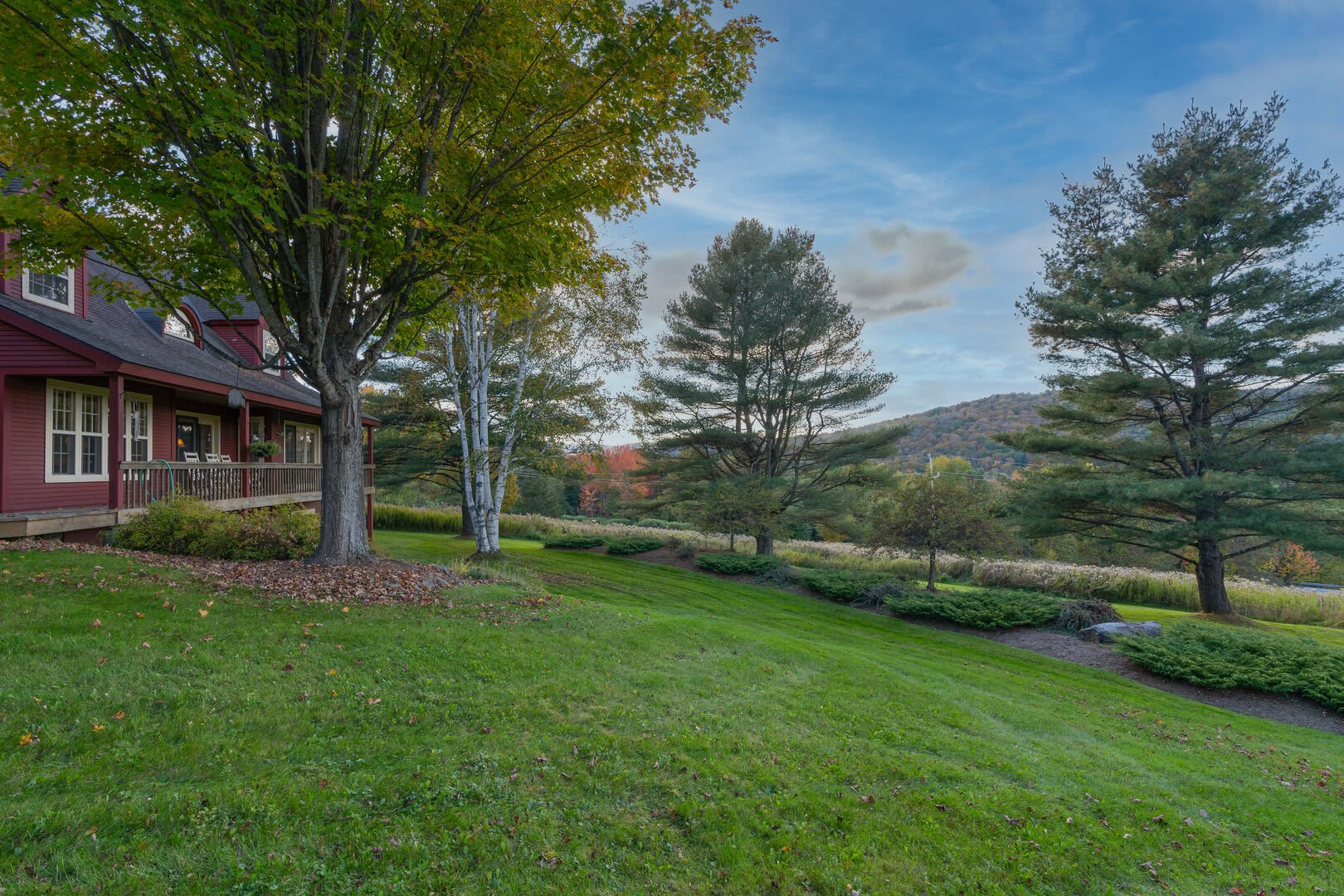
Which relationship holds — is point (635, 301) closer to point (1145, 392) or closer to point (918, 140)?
point (918, 140)

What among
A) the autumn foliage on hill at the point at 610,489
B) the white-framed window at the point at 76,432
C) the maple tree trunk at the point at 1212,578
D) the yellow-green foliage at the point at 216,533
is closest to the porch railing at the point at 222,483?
the yellow-green foliage at the point at 216,533

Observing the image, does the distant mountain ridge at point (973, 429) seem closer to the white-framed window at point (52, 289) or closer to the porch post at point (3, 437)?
the white-framed window at point (52, 289)

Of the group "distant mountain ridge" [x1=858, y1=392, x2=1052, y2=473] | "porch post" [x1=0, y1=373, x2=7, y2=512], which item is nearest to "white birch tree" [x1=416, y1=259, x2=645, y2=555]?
"porch post" [x1=0, y1=373, x2=7, y2=512]

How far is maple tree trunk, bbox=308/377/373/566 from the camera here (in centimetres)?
846

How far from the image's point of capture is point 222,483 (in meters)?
13.3

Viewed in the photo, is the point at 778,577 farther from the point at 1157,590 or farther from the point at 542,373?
the point at 1157,590

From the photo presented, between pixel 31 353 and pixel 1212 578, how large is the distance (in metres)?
25.2

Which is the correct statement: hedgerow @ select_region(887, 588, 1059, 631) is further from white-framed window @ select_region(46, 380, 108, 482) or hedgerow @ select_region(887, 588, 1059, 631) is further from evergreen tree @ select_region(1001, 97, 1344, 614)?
white-framed window @ select_region(46, 380, 108, 482)

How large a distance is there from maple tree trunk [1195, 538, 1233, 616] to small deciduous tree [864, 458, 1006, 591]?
4.64 metres

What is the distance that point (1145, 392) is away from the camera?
14.8m

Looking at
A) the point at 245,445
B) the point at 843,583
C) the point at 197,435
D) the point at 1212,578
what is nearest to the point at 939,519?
the point at 843,583

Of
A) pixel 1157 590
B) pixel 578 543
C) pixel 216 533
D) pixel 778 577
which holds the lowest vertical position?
pixel 1157 590

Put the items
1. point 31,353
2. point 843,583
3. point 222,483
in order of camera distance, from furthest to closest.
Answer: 1. point 843,583
2. point 222,483
3. point 31,353

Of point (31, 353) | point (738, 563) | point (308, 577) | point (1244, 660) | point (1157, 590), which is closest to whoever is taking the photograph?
point (308, 577)
